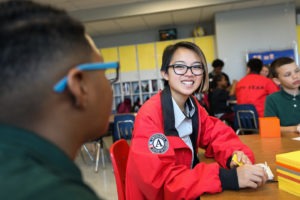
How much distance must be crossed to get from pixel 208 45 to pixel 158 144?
5.99m

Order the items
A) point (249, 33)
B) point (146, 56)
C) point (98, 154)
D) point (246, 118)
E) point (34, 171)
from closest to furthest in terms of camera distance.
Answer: point (34, 171), point (246, 118), point (98, 154), point (249, 33), point (146, 56)

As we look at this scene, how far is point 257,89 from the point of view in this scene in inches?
149

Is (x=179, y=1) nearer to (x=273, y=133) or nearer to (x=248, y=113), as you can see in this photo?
(x=248, y=113)

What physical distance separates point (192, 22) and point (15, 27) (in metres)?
7.08

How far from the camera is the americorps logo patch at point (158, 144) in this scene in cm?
109

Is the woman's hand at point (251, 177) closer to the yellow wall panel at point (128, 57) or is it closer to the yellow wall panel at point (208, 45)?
the yellow wall panel at point (208, 45)

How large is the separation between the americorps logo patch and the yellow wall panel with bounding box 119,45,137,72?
608 cm

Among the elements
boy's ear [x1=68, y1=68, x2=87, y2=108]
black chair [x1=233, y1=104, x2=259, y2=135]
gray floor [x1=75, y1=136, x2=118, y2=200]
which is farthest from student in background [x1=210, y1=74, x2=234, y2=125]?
boy's ear [x1=68, y1=68, x2=87, y2=108]

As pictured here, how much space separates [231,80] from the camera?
650 cm

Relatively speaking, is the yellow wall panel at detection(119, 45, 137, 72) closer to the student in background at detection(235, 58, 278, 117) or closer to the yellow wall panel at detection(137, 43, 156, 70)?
the yellow wall panel at detection(137, 43, 156, 70)

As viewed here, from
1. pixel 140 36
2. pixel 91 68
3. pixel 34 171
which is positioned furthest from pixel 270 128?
pixel 140 36

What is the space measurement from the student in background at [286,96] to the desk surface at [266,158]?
347 mm

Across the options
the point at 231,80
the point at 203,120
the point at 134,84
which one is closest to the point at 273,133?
the point at 203,120

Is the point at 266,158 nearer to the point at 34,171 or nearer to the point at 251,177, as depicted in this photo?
the point at 251,177
